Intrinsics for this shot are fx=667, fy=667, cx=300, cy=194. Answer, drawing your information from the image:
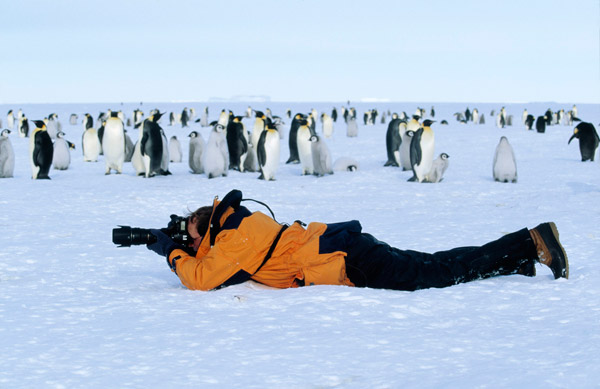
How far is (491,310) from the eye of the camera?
2826mm

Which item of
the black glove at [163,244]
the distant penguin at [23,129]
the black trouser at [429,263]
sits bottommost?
the black trouser at [429,263]

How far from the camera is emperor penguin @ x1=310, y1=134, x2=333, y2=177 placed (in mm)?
10812

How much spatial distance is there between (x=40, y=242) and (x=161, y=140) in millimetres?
5437

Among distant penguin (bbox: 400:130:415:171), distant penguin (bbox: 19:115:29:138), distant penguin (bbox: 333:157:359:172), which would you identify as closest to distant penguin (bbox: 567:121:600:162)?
distant penguin (bbox: 400:130:415:171)

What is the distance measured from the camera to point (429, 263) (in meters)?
3.25

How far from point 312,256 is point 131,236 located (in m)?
0.89

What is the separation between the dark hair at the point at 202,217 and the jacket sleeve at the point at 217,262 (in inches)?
4.8

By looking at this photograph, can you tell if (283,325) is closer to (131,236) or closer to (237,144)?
(131,236)

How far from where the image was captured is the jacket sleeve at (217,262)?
2.99m

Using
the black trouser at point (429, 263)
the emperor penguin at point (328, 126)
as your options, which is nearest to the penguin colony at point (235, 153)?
the black trouser at point (429, 263)

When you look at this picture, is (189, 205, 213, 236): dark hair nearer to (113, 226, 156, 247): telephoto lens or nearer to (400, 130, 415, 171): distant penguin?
(113, 226, 156, 247): telephoto lens

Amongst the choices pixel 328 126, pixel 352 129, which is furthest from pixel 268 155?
pixel 352 129

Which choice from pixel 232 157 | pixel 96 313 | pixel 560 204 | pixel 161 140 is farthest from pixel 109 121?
pixel 96 313

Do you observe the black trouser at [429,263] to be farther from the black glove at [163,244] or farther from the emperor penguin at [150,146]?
the emperor penguin at [150,146]
